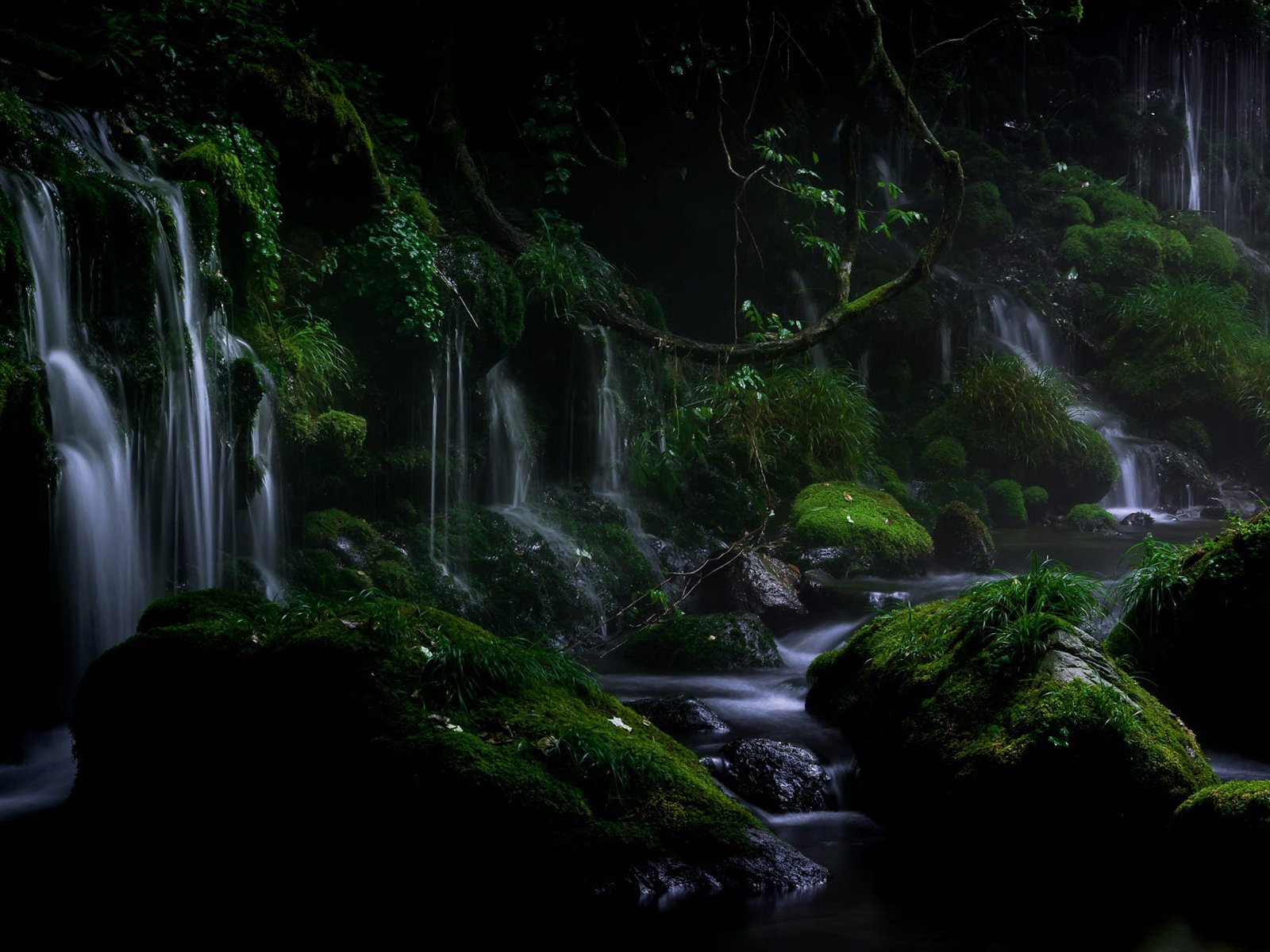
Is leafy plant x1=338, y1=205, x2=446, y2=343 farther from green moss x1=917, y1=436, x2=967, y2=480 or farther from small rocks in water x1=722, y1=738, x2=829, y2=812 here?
green moss x1=917, y1=436, x2=967, y2=480

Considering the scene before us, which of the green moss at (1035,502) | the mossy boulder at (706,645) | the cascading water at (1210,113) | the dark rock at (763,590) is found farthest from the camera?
the cascading water at (1210,113)

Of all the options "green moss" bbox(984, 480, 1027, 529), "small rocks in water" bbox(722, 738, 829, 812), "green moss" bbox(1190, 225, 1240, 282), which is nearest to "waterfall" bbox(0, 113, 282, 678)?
"small rocks in water" bbox(722, 738, 829, 812)

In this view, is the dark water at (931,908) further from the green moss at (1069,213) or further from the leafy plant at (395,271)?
the green moss at (1069,213)

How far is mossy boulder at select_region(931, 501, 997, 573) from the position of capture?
35.2 feet

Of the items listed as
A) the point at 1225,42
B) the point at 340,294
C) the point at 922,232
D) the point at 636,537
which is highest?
the point at 1225,42

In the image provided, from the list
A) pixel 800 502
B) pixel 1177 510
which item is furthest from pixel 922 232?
pixel 800 502

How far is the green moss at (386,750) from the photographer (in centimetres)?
362

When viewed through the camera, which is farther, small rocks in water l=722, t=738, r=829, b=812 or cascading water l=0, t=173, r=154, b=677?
cascading water l=0, t=173, r=154, b=677

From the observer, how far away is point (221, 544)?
673cm

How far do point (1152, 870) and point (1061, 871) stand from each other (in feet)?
1.15

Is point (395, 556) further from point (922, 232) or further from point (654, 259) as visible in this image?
point (922, 232)

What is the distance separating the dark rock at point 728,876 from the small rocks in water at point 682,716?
1.70 meters

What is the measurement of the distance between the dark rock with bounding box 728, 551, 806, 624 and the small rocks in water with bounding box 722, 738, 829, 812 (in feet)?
12.0

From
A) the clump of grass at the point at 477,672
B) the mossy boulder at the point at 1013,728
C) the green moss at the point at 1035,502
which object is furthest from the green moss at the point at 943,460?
the clump of grass at the point at 477,672
